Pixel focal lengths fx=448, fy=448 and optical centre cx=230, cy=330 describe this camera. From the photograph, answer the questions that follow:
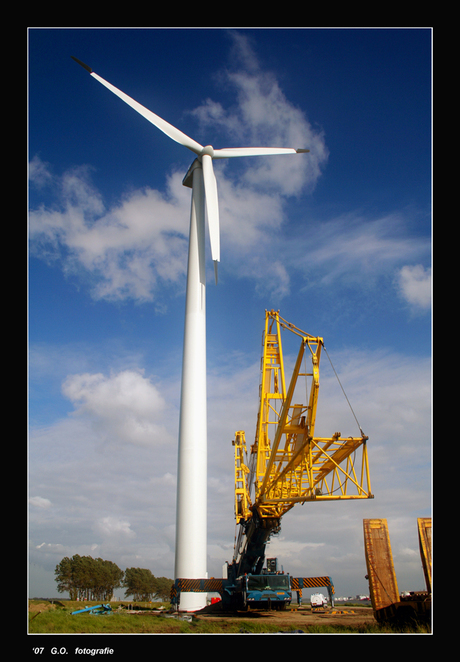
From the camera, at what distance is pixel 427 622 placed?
1503 centimetres

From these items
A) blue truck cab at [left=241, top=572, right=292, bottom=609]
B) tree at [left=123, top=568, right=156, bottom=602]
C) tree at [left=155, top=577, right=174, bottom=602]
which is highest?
blue truck cab at [left=241, top=572, right=292, bottom=609]

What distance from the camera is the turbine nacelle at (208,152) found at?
29297 mm

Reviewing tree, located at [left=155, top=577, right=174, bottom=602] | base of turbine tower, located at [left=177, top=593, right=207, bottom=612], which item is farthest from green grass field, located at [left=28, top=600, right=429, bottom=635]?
tree, located at [left=155, top=577, right=174, bottom=602]

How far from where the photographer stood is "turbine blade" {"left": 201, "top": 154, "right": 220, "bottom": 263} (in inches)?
1131

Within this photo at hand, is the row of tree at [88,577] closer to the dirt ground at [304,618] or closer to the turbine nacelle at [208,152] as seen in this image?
the dirt ground at [304,618]

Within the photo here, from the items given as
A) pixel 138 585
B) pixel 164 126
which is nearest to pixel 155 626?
pixel 164 126

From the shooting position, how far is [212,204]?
30.2 m

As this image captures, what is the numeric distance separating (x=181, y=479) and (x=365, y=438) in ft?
41.4

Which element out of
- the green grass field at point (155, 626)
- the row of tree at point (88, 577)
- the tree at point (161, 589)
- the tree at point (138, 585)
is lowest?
the tree at point (161, 589)

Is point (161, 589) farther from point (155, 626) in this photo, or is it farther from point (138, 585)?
point (155, 626)

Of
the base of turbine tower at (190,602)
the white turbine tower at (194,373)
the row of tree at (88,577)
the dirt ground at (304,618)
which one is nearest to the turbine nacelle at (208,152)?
the white turbine tower at (194,373)

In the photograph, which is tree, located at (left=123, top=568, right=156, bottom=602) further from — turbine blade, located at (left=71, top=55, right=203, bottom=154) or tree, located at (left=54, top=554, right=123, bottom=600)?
turbine blade, located at (left=71, top=55, right=203, bottom=154)
